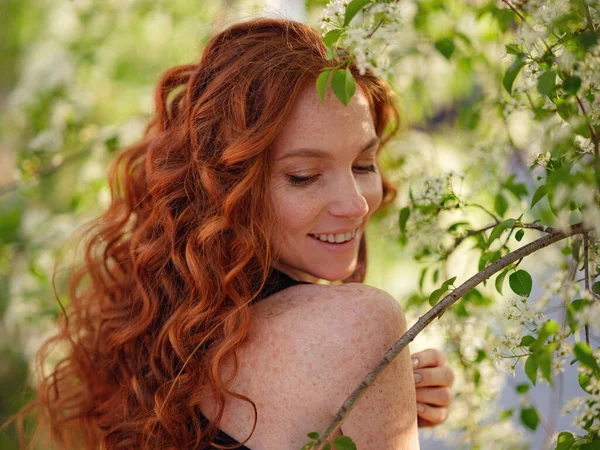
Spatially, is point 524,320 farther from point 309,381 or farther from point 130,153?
point 130,153

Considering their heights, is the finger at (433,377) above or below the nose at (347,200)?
below

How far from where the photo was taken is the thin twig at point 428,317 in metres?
1.00

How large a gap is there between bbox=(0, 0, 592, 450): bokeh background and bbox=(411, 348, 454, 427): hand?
188mm

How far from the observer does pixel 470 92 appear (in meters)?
2.45

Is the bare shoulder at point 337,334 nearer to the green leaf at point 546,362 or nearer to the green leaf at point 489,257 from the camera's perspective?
the green leaf at point 489,257

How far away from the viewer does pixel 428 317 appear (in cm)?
102

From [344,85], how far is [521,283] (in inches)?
16.7

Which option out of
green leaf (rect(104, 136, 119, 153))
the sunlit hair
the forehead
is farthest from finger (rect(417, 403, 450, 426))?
green leaf (rect(104, 136, 119, 153))

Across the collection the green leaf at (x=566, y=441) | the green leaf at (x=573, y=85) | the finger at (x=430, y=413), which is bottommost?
the finger at (x=430, y=413)

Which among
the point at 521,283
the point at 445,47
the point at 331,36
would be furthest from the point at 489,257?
the point at 445,47

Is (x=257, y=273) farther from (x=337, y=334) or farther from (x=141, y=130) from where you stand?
(x=141, y=130)

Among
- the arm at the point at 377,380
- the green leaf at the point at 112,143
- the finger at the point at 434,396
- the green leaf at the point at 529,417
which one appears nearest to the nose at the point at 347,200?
the arm at the point at 377,380

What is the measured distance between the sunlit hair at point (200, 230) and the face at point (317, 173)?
1.2 inches

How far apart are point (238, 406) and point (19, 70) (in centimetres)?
315
